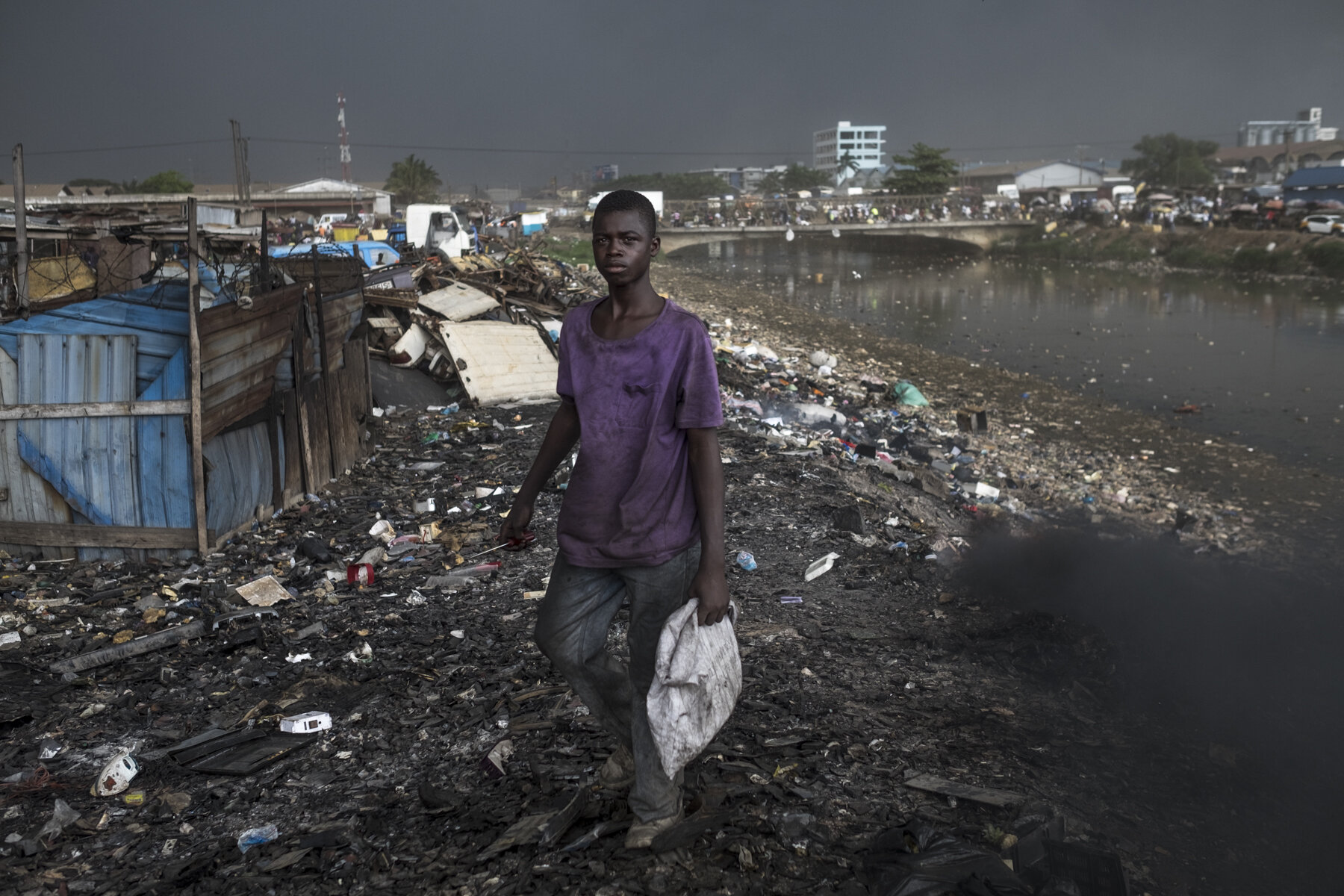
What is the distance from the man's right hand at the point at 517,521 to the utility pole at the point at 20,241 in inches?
163

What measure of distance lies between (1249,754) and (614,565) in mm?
2289

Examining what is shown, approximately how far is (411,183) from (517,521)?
60.8 metres

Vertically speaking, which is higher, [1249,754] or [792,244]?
[792,244]

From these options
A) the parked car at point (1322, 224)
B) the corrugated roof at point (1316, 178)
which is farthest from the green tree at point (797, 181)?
the parked car at point (1322, 224)

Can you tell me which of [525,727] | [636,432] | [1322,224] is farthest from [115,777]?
[1322,224]

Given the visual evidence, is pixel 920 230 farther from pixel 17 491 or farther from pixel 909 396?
pixel 17 491

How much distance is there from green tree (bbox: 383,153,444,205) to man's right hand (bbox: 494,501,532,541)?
58.4 meters

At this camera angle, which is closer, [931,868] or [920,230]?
[931,868]

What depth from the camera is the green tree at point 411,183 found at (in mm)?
58188

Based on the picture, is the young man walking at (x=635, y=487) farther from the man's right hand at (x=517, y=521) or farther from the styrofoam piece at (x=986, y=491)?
the styrofoam piece at (x=986, y=491)

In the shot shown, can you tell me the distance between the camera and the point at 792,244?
54.1m

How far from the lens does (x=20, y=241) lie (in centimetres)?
550

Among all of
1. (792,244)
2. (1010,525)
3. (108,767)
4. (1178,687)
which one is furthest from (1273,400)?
(792,244)

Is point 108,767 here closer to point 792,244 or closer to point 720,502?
point 720,502
